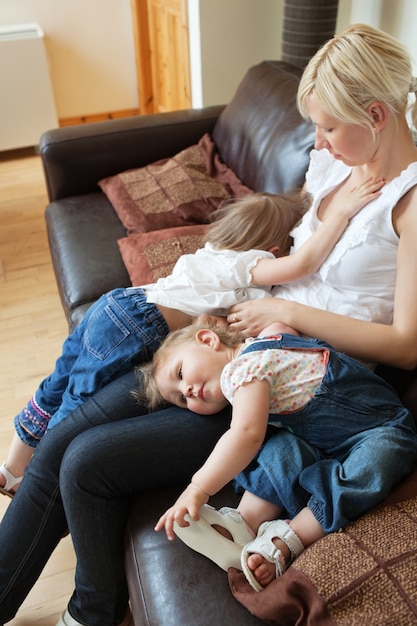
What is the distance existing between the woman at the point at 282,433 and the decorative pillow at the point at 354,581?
152 millimetres

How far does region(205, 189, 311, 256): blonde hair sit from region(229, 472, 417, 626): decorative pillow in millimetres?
747

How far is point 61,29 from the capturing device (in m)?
3.91

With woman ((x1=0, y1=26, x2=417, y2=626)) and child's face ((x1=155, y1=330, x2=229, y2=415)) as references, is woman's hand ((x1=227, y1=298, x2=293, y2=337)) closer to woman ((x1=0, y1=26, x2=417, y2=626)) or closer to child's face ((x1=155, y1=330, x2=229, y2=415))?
woman ((x1=0, y1=26, x2=417, y2=626))

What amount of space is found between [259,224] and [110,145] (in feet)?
3.30

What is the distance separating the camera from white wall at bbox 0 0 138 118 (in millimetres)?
3821

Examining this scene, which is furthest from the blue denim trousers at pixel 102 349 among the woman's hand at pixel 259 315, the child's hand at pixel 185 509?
the child's hand at pixel 185 509

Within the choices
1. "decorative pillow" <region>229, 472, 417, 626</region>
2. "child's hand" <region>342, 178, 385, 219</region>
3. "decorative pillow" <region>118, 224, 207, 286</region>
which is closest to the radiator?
"decorative pillow" <region>118, 224, 207, 286</region>

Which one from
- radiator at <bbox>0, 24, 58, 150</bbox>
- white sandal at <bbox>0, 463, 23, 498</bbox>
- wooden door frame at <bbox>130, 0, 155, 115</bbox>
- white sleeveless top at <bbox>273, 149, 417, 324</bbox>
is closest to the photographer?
white sleeveless top at <bbox>273, 149, 417, 324</bbox>

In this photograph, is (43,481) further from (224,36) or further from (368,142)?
(224,36)

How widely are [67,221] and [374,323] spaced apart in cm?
130

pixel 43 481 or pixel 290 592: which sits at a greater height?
pixel 290 592

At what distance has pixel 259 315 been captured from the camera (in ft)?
4.35

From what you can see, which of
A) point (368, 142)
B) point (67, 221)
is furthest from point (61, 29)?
point (368, 142)

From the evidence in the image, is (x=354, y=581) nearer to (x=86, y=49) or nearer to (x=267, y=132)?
(x=267, y=132)
